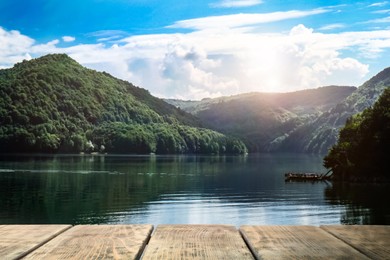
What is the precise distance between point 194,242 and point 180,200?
112995 millimetres

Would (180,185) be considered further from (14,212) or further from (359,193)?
(14,212)

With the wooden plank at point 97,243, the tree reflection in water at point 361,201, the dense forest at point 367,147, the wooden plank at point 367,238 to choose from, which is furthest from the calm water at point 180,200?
the wooden plank at point 97,243

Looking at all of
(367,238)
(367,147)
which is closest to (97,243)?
(367,238)

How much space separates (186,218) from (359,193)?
54714 millimetres

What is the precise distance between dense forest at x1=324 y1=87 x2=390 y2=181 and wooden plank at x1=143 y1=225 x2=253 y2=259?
137 meters

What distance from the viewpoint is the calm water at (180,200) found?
89.1 metres

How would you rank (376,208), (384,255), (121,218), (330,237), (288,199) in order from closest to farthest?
1. (384,255)
2. (330,237)
3. (121,218)
4. (376,208)
5. (288,199)

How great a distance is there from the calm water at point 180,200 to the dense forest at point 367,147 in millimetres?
6806

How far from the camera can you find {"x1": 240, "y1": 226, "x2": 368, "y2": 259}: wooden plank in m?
4.04

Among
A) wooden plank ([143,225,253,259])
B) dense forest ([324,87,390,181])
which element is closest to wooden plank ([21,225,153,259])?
wooden plank ([143,225,253,259])

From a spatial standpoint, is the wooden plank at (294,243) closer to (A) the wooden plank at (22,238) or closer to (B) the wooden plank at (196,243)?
(B) the wooden plank at (196,243)

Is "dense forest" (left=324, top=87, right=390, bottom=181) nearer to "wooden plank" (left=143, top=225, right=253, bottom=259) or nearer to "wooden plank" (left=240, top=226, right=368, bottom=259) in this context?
"wooden plank" (left=240, top=226, right=368, bottom=259)

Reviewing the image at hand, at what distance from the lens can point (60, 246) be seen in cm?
427

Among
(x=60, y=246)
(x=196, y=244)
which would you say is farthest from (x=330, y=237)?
(x=60, y=246)
